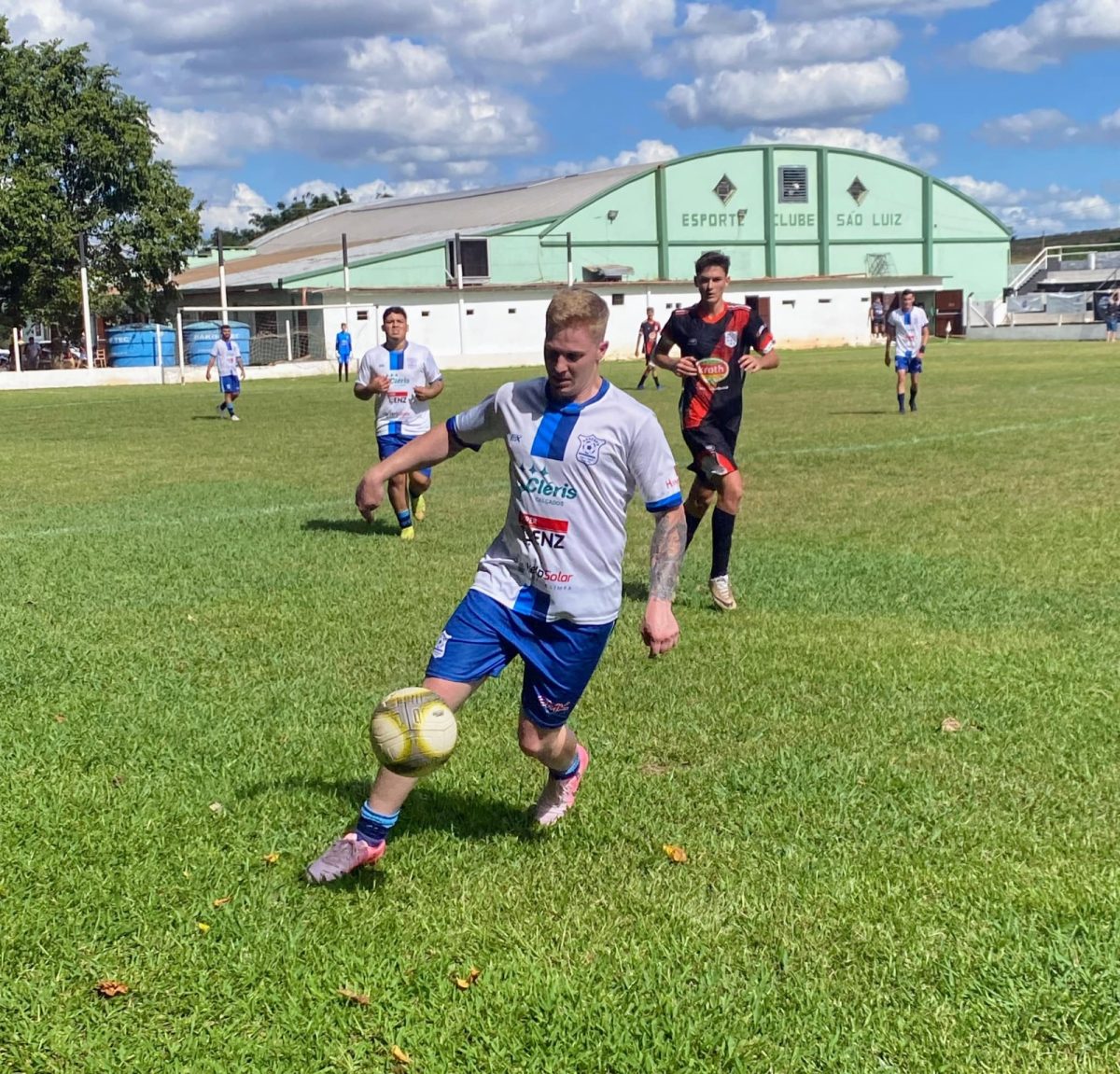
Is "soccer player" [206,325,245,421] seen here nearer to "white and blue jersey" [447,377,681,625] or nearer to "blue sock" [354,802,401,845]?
"white and blue jersey" [447,377,681,625]

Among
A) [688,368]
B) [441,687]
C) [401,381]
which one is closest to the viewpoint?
[441,687]

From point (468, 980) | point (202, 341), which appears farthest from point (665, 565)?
point (202, 341)

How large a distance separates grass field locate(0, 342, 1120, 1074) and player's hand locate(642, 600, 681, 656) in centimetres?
82

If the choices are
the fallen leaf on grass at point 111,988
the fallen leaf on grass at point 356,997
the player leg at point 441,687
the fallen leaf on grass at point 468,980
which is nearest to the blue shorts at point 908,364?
the player leg at point 441,687

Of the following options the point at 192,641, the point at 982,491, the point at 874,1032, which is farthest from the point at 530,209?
the point at 874,1032

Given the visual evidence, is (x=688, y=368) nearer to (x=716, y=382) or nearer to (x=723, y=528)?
(x=716, y=382)

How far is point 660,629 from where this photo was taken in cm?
432

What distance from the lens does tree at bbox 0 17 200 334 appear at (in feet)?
178

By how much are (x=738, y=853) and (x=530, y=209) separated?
65.5m

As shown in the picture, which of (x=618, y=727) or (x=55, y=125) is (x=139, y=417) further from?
(x=55, y=125)

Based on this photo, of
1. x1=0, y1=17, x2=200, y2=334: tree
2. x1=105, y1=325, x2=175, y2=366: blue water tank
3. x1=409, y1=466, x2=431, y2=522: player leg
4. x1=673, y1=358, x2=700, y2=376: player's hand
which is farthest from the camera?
x1=0, y1=17, x2=200, y2=334: tree

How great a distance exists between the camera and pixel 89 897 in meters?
4.19

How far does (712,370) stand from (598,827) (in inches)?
177

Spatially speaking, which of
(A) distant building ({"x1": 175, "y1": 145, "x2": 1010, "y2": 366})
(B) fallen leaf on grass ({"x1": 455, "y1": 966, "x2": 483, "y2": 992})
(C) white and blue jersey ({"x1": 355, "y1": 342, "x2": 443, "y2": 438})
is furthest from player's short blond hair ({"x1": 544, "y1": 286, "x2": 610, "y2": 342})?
(A) distant building ({"x1": 175, "y1": 145, "x2": 1010, "y2": 366})
